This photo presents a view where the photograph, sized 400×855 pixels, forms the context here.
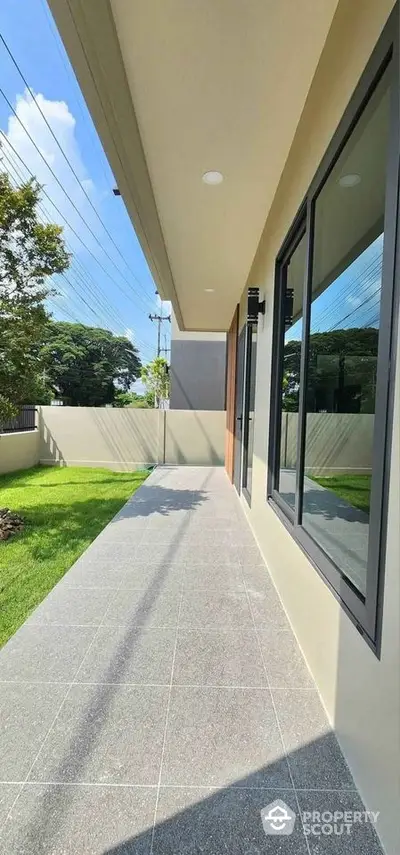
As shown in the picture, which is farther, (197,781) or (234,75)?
(234,75)

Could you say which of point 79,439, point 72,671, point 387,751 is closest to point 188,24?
point 387,751

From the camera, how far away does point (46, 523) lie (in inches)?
179

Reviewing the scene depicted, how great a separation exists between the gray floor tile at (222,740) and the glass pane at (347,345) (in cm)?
65

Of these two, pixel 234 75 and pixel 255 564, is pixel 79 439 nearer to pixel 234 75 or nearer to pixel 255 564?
pixel 255 564

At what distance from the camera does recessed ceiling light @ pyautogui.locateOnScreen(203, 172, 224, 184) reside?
2.82 metres

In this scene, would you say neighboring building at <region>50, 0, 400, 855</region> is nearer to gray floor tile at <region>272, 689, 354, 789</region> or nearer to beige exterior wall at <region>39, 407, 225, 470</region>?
gray floor tile at <region>272, 689, 354, 789</region>

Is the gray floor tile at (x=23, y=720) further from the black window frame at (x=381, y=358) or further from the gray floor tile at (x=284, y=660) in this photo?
the black window frame at (x=381, y=358)

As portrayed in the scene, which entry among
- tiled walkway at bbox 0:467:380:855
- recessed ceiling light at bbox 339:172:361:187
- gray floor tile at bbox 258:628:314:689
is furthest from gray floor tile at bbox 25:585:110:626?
recessed ceiling light at bbox 339:172:361:187

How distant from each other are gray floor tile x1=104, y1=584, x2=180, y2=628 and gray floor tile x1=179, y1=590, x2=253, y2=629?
7 cm

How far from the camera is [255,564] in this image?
3197 millimetres

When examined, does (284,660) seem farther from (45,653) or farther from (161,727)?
(45,653)

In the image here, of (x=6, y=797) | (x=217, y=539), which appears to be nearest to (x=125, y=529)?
(x=217, y=539)

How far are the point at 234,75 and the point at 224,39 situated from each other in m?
0.22

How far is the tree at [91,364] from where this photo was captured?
2802 centimetres
